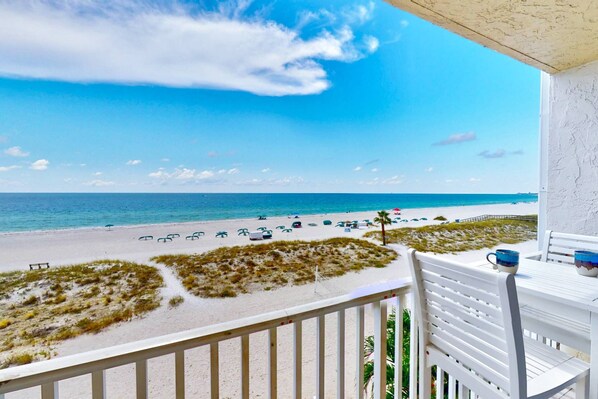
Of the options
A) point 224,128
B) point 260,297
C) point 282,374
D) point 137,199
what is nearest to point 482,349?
point 282,374

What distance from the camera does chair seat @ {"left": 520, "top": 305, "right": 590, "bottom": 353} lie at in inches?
37.8

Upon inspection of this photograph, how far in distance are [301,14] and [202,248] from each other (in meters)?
4.00

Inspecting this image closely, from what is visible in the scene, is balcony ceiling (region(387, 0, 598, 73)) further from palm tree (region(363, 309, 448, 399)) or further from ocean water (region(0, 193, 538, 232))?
palm tree (region(363, 309, 448, 399))

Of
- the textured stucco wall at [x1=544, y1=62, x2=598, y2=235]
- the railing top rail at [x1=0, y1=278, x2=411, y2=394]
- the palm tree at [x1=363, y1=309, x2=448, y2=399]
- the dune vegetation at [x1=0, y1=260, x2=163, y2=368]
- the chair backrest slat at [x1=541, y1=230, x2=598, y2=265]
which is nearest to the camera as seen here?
the railing top rail at [x1=0, y1=278, x2=411, y2=394]

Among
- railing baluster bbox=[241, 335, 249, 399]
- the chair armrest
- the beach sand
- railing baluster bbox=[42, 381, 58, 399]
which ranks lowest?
the beach sand

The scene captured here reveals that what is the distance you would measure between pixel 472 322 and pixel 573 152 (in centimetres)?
166

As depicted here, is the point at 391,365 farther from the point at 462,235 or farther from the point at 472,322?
the point at 472,322

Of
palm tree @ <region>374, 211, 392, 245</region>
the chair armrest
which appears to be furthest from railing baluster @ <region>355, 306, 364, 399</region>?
palm tree @ <region>374, 211, 392, 245</region>

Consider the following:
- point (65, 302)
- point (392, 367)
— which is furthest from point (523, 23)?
point (65, 302)

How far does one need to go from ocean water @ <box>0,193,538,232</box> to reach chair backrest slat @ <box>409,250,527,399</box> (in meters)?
1.82

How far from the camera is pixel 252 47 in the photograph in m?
3.85

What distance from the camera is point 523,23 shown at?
1181mm

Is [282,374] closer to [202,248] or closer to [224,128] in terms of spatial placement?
[202,248]

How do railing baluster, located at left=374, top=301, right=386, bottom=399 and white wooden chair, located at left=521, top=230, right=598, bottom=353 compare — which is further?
railing baluster, located at left=374, top=301, right=386, bottom=399
